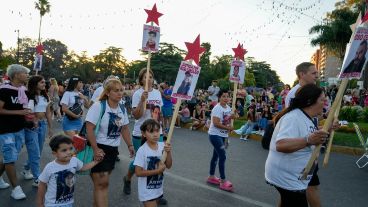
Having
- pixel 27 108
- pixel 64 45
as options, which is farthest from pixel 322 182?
pixel 64 45

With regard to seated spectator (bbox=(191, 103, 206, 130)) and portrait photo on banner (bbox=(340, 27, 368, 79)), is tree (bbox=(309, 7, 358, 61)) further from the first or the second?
portrait photo on banner (bbox=(340, 27, 368, 79))

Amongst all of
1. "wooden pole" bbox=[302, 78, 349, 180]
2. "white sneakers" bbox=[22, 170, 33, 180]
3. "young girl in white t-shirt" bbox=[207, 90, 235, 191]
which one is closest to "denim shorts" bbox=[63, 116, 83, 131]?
"white sneakers" bbox=[22, 170, 33, 180]

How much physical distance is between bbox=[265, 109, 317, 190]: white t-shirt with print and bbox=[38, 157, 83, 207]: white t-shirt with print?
1.99 meters

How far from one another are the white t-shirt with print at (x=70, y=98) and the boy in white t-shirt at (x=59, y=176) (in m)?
3.53

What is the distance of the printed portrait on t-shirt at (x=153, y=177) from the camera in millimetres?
3916

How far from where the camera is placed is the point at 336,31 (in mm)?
37531

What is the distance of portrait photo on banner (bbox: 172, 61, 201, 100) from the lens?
4.58m

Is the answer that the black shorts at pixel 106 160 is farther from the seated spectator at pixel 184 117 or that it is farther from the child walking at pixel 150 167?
the seated spectator at pixel 184 117

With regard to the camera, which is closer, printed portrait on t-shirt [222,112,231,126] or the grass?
printed portrait on t-shirt [222,112,231,126]

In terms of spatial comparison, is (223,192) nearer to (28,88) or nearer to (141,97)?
(141,97)

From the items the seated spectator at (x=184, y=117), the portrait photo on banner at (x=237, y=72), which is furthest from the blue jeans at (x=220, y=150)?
the seated spectator at (x=184, y=117)

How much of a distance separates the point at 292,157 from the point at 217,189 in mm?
3178

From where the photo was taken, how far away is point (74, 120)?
7250 millimetres

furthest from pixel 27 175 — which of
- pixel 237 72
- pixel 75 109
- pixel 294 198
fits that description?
pixel 294 198
